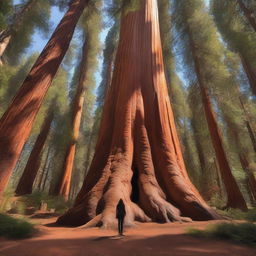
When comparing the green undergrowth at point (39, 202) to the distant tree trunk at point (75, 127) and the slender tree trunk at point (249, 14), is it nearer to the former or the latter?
the distant tree trunk at point (75, 127)

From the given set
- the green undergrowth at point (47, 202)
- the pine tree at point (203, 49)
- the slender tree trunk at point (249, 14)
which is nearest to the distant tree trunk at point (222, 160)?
the pine tree at point (203, 49)

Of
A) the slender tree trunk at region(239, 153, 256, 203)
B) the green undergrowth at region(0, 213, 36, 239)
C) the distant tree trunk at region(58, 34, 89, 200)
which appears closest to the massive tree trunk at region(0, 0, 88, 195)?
the green undergrowth at region(0, 213, 36, 239)

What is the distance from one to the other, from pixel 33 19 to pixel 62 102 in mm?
7057

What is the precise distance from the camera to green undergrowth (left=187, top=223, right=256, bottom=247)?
2.62m

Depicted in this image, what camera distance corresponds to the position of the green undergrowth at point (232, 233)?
8.59ft

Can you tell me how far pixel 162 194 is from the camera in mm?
5367

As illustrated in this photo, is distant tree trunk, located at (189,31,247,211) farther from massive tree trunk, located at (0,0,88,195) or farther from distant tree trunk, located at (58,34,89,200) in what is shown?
distant tree trunk, located at (58,34,89,200)

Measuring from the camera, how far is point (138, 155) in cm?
616

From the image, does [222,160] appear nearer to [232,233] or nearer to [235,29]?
[235,29]

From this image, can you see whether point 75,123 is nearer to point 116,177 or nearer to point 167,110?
point 167,110

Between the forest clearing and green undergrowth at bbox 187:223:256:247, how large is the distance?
1cm

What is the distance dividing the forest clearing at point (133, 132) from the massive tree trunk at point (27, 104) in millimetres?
23

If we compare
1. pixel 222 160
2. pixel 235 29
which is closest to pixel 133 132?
pixel 222 160

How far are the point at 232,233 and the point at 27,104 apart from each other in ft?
13.7
